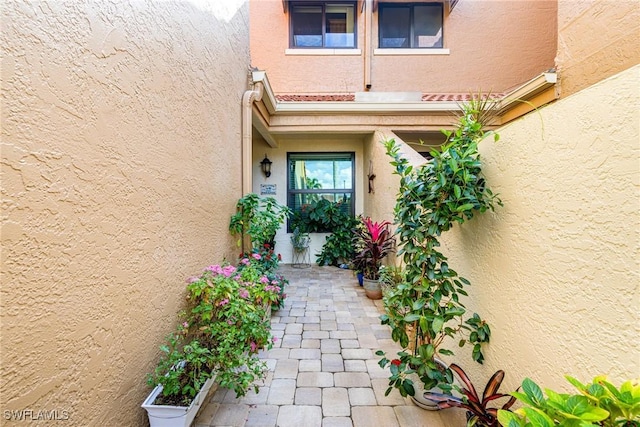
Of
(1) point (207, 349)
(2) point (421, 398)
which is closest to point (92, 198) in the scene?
(1) point (207, 349)

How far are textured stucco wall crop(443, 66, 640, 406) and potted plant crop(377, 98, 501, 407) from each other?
0.46 ft

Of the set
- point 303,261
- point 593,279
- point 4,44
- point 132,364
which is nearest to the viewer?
point 4,44

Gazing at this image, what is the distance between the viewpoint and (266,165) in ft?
21.3

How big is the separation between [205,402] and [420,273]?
181cm

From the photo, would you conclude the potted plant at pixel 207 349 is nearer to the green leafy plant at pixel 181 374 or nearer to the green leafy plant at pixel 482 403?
the green leafy plant at pixel 181 374

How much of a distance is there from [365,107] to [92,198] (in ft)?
15.9

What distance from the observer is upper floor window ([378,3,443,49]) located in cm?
630

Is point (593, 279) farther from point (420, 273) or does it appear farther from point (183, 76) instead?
point (183, 76)

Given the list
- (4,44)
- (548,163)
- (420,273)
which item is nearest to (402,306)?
(420,273)

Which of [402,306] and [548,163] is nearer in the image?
[548,163]

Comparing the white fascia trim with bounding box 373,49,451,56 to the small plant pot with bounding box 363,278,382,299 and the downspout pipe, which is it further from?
the small plant pot with bounding box 363,278,382,299

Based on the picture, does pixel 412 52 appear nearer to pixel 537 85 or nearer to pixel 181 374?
pixel 537 85

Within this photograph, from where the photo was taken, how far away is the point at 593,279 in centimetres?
108

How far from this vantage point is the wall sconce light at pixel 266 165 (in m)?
6.50
